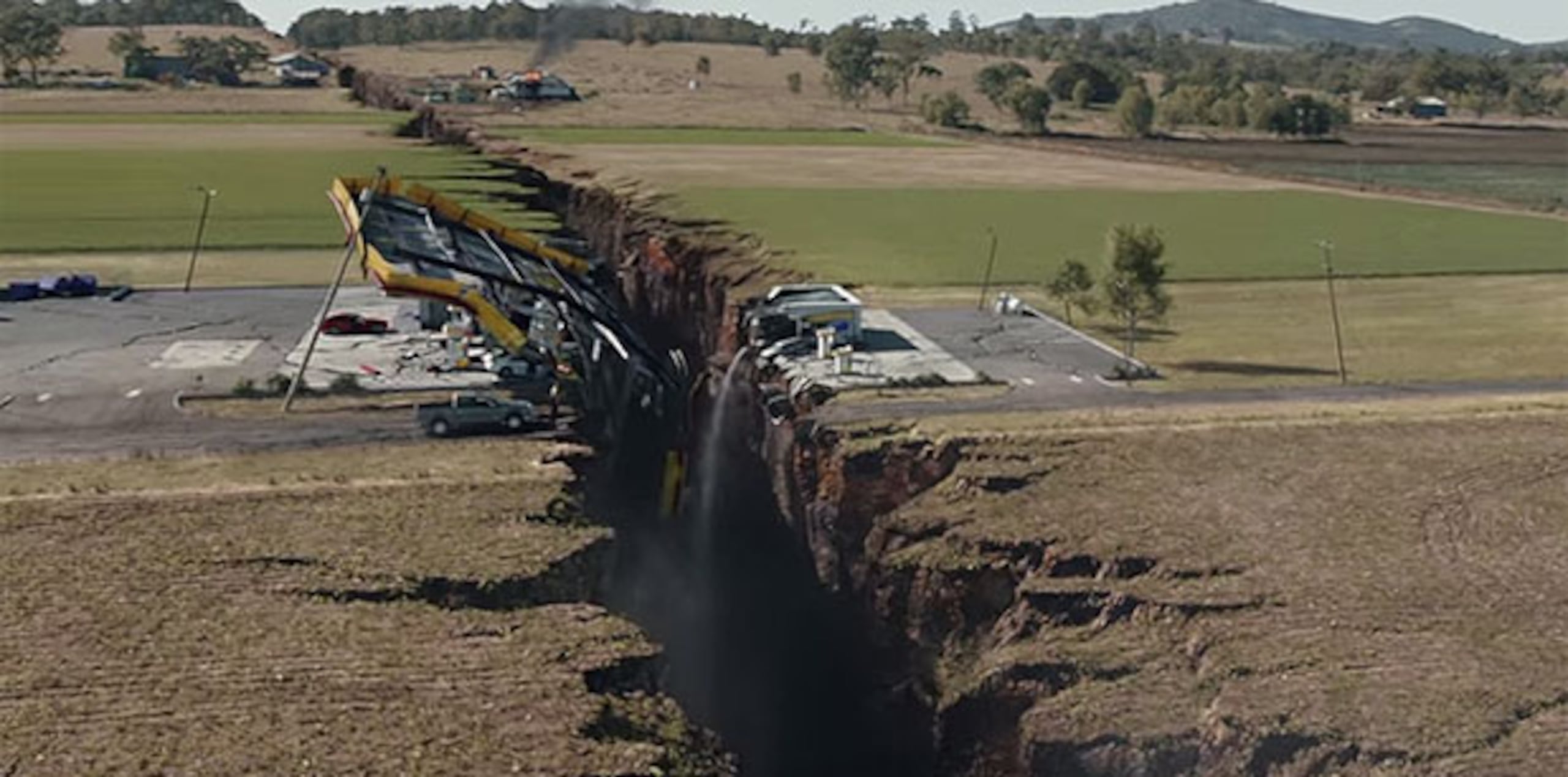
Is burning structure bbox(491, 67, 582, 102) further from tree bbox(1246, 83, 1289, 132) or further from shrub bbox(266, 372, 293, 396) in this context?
shrub bbox(266, 372, 293, 396)

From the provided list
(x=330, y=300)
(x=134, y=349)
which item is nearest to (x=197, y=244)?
(x=134, y=349)

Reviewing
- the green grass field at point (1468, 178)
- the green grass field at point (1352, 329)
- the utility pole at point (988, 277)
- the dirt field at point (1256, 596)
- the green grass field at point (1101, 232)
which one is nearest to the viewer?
the dirt field at point (1256, 596)

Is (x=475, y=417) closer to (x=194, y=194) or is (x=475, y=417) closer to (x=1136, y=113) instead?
(x=194, y=194)

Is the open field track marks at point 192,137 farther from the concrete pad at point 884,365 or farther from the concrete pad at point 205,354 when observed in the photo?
the concrete pad at point 884,365

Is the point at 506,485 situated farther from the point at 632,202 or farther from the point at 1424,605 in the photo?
Answer: the point at 632,202

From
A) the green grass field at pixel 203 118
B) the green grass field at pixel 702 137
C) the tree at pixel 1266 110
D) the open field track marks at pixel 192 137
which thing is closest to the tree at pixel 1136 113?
the tree at pixel 1266 110

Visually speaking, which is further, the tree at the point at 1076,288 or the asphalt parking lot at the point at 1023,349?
the tree at the point at 1076,288

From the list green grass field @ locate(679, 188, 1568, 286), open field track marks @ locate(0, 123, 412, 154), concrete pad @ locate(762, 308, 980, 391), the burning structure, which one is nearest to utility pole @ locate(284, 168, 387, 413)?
concrete pad @ locate(762, 308, 980, 391)

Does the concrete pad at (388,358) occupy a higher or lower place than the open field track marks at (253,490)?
higher
